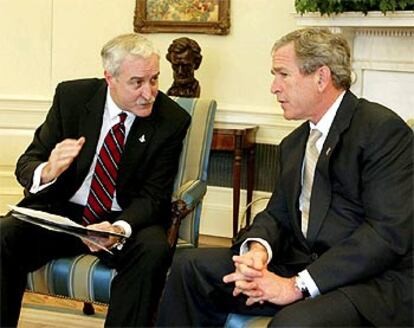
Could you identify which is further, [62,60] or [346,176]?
[62,60]

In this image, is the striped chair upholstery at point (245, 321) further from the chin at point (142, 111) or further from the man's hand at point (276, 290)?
the chin at point (142, 111)

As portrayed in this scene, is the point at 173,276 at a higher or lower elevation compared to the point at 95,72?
lower

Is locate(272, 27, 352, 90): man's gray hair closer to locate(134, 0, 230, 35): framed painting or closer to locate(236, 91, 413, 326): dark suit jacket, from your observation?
locate(236, 91, 413, 326): dark suit jacket

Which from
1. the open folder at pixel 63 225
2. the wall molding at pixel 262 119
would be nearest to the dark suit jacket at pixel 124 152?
the open folder at pixel 63 225

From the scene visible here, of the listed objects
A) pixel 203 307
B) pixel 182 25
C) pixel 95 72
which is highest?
pixel 182 25

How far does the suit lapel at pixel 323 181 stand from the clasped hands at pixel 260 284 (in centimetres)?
19

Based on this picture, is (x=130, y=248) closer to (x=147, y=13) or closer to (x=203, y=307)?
(x=203, y=307)

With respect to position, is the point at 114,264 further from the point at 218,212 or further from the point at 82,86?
the point at 218,212

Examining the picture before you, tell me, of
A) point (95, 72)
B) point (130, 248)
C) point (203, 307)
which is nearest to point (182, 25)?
point (95, 72)

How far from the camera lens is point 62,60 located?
16.8ft

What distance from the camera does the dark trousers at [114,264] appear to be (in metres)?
2.45

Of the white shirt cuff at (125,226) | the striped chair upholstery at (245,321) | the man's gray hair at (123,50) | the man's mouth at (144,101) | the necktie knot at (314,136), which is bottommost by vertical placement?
the striped chair upholstery at (245,321)

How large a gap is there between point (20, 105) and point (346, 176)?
11.3 ft

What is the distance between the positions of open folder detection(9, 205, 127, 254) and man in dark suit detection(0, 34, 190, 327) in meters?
0.07
